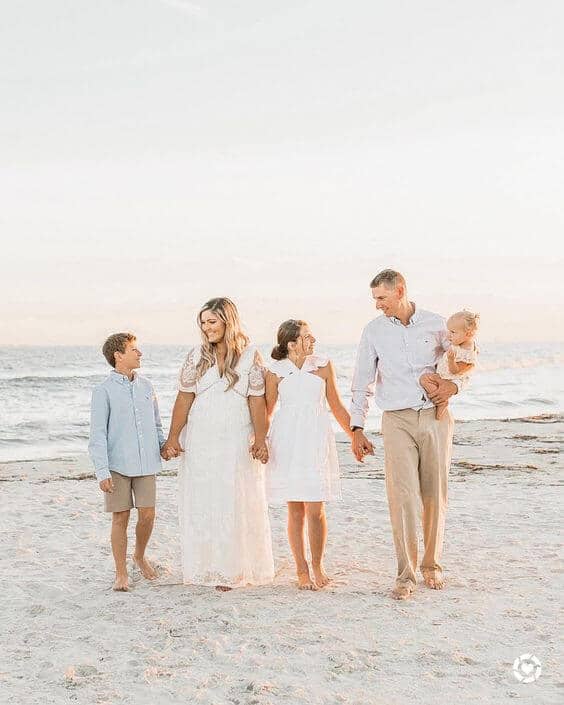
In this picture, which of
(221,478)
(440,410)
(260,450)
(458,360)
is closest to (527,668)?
(440,410)

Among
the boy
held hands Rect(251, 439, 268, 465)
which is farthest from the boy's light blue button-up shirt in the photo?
held hands Rect(251, 439, 268, 465)

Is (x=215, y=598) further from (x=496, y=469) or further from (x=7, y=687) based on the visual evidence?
(x=496, y=469)

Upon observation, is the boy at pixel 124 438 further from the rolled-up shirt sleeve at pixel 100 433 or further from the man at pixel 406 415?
the man at pixel 406 415

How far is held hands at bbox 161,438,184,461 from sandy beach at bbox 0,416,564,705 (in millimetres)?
885

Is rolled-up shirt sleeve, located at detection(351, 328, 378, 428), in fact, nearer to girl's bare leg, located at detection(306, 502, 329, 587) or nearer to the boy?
girl's bare leg, located at detection(306, 502, 329, 587)

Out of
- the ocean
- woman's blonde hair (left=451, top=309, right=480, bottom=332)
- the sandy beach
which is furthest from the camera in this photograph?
the ocean

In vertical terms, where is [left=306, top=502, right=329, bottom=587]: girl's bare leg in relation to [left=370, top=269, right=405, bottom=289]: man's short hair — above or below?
below

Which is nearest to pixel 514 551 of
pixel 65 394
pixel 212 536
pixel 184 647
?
pixel 212 536

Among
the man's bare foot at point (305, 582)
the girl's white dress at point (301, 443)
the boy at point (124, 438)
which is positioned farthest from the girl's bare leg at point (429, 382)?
the boy at point (124, 438)

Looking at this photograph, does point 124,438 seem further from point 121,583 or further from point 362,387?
point 362,387

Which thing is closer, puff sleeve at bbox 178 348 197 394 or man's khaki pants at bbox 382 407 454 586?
man's khaki pants at bbox 382 407 454 586

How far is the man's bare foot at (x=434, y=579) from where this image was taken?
A: 5.21 m

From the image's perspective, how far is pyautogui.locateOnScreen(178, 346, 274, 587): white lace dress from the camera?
5211 millimetres

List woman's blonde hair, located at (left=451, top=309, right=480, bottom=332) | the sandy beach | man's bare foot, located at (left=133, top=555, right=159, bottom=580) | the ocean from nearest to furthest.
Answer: the sandy beach, woman's blonde hair, located at (left=451, top=309, right=480, bottom=332), man's bare foot, located at (left=133, top=555, right=159, bottom=580), the ocean
